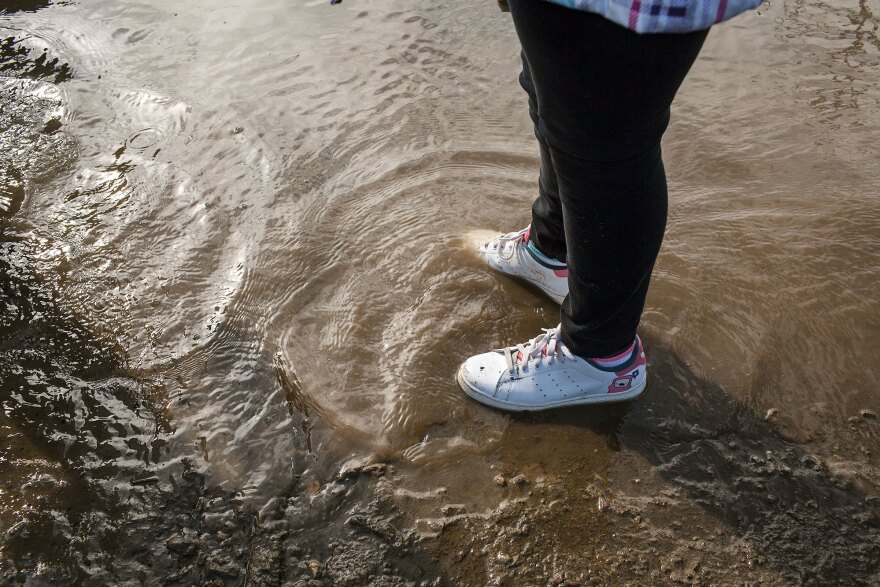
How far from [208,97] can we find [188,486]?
6.35ft

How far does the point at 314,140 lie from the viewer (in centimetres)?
261

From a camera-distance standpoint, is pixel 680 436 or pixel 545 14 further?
pixel 680 436

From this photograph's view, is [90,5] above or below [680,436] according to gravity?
above

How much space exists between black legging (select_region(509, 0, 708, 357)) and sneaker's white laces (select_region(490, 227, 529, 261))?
1.58ft

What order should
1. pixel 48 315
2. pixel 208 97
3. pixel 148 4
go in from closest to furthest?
pixel 48 315
pixel 208 97
pixel 148 4

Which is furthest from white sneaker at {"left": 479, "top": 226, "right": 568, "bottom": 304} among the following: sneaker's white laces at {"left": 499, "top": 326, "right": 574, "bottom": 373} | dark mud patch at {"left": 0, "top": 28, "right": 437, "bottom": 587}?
dark mud patch at {"left": 0, "top": 28, "right": 437, "bottom": 587}

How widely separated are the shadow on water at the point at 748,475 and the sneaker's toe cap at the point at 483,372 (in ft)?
0.40

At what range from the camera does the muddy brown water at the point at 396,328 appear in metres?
1.42

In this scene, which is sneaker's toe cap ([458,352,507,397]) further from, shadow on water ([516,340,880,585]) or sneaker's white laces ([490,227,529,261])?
sneaker's white laces ([490,227,529,261])

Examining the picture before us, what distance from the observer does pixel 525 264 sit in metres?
1.96

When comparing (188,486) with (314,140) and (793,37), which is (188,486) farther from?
(793,37)

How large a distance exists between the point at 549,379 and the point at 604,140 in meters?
0.71

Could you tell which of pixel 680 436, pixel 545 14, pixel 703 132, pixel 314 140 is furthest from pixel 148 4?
pixel 680 436

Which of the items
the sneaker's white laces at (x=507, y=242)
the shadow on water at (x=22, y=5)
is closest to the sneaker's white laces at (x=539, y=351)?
the sneaker's white laces at (x=507, y=242)
